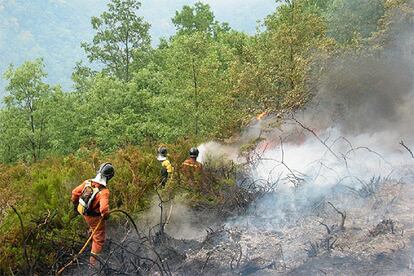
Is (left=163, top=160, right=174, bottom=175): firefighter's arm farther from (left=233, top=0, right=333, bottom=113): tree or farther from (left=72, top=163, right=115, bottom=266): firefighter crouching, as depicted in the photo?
(left=233, top=0, right=333, bottom=113): tree

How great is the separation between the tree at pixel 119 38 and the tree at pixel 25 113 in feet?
20.2

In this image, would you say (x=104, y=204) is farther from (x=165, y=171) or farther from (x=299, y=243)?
(x=165, y=171)

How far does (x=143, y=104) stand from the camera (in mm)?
20609

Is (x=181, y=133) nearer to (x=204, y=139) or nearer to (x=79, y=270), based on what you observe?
(x=204, y=139)

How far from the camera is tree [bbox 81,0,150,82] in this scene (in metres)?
A: 26.6

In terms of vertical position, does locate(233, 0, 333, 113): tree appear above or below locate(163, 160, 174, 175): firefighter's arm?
above

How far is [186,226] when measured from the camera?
8.04 m

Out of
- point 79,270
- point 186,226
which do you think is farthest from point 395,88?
point 79,270

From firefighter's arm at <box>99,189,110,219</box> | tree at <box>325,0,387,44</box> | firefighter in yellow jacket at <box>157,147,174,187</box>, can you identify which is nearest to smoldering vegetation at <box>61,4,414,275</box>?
firefighter's arm at <box>99,189,110,219</box>

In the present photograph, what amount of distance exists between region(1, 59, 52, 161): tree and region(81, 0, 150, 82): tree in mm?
6158

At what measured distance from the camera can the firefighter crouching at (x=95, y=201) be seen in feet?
21.0

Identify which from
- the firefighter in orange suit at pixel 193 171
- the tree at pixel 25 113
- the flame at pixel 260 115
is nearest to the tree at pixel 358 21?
the flame at pixel 260 115

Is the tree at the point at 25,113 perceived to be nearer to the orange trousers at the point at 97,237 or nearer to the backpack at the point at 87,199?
the orange trousers at the point at 97,237

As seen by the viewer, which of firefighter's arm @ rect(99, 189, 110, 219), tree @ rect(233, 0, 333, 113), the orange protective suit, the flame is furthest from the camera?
tree @ rect(233, 0, 333, 113)
